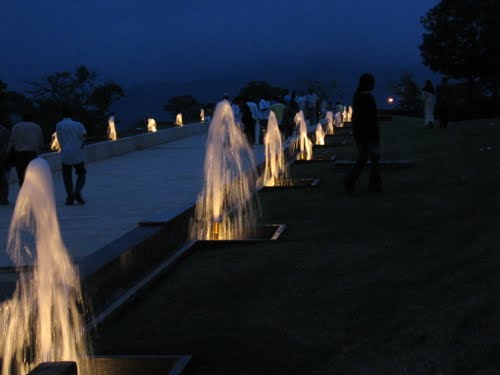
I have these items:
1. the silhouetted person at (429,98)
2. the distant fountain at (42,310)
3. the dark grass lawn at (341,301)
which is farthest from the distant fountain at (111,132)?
the distant fountain at (42,310)

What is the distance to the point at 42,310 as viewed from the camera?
212 inches

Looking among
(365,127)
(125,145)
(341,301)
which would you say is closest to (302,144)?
(125,145)

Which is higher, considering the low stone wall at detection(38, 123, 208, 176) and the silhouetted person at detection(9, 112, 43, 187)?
the silhouetted person at detection(9, 112, 43, 187)

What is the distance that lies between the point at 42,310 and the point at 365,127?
779 centimetres

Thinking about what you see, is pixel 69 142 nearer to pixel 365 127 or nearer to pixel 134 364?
pixel 365 127

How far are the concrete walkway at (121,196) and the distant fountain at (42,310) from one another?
322 cm

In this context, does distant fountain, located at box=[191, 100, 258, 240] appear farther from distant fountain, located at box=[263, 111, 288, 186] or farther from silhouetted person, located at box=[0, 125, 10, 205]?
silhouetted person, located at box=[0, 125, 10, 205]

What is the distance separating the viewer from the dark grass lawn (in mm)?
4883

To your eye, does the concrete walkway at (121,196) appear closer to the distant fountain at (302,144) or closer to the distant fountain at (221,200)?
the distant fountain at (221,200)

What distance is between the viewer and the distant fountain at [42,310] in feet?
17.2

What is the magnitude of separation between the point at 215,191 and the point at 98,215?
1923 mm

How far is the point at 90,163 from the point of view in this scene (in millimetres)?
22875

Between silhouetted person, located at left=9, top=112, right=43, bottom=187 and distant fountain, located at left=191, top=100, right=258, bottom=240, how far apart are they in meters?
2.83

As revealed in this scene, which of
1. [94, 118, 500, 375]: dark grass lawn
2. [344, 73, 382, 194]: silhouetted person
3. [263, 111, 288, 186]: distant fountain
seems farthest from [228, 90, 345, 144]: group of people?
[94, 118, 500, 375]: dark grass lawn
